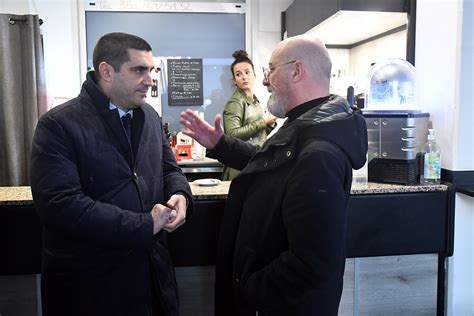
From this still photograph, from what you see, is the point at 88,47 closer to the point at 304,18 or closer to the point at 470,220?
the point at 304,18

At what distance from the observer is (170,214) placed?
141 cm

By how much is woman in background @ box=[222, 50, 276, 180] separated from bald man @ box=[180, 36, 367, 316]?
147 cm

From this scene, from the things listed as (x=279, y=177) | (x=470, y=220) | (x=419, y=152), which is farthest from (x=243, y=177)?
(x=470, y=220)

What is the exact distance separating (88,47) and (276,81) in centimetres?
329

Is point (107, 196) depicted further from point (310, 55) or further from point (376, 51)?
point (376, 51)

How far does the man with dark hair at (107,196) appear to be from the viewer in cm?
128

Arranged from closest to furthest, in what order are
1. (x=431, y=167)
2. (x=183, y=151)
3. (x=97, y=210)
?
(x=97, y=210)
(x=431, y=167)
(x=183, y=151)

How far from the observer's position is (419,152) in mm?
2059

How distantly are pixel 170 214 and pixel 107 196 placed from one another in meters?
0.20

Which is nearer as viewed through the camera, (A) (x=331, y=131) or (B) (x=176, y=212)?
(A) (x=331, y=131)

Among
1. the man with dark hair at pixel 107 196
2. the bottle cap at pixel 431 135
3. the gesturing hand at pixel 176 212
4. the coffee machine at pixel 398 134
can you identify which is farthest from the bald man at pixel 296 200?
the bottle cap at pixel 431 135

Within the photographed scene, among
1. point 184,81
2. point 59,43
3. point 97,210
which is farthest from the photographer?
point 184,81

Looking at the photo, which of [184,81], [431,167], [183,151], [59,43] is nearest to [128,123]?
[431,167]

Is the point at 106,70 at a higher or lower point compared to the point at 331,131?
higher
